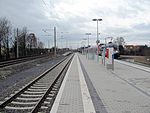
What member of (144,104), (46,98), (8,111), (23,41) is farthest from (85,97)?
(23,41)

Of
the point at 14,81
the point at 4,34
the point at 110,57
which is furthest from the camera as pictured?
the point at 4,34

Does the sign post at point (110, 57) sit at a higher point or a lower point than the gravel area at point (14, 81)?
higher

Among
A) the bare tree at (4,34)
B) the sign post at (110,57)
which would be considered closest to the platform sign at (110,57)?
the sign post at (110,57)

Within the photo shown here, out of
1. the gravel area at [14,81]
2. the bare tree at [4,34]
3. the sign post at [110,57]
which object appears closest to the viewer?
the gravel area at [14,81]

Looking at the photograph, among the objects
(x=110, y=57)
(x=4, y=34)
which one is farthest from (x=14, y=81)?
(x=4, y=34)

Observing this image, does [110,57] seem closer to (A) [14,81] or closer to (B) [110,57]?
(B) [110,57]

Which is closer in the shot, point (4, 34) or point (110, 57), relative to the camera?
point (110, 57)

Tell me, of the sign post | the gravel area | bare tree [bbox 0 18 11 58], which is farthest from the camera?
bare tree [bbox 0 18 11 58]

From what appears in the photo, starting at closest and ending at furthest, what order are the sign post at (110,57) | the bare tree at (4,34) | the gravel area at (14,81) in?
1. the gravel area at (14,81)
2. the sign post at (110,57)
3. the bare tree at (4,34)

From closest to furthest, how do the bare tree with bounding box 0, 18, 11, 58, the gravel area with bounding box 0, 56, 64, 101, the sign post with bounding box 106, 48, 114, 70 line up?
1. the gravel area with bounding box 0, 56, 64, 101
2. the sign post with bounding box 106, 48, 114, 70
3. the bare tree with bounding box 0, 18, 11, 58

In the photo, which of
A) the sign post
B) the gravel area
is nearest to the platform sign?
the sign post

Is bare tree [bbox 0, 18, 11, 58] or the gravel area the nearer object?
the gravel area

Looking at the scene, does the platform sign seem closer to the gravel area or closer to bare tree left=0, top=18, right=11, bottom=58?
the gravel area

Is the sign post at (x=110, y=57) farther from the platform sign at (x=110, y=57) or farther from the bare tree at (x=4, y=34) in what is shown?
the bare tree at (x=4, y=34)
